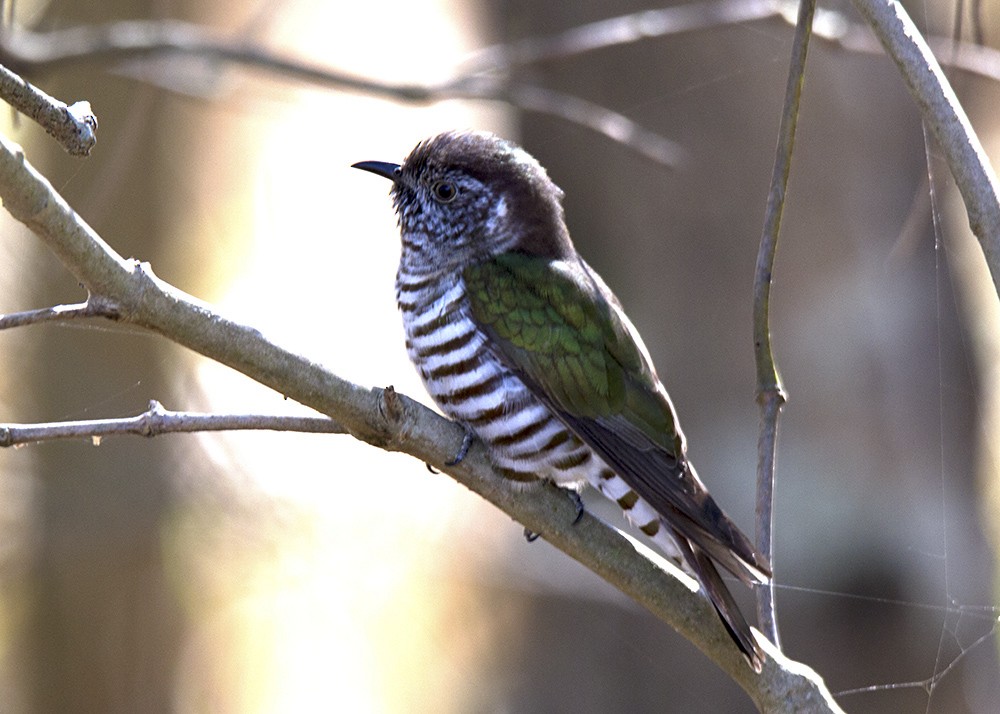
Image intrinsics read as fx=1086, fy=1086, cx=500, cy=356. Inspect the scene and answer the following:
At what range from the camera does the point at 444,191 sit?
3486mm

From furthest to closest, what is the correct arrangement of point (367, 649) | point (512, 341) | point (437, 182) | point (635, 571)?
point (367, 649) → point (437, 182) → point (512, 341) → point (635, 571)

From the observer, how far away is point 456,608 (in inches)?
264

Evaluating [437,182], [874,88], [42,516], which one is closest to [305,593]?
[42,516]

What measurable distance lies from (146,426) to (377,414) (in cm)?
42

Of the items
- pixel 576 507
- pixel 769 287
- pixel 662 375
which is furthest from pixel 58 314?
pixel 662 375

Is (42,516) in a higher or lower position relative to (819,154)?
lower

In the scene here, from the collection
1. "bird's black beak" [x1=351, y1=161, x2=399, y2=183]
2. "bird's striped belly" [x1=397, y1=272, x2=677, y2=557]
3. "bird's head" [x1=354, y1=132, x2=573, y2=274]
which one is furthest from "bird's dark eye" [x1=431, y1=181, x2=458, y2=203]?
"bird's striped belly" [x1=397, y1=272, x2=677, y2=557]

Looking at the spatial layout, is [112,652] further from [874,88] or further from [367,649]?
[874,88]

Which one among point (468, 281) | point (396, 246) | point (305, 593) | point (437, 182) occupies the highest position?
point (396, 246)

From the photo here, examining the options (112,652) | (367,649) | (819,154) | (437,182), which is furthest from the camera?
(367,649)

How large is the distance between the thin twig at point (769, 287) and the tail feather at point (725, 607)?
0.14 meters

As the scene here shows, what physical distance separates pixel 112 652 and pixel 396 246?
3.26 metres

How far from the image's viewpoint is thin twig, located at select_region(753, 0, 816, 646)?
8.05 ft

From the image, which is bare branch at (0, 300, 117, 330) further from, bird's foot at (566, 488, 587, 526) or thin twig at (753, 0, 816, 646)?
thin twig at (753, 0, 816, 646)
